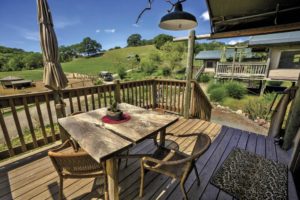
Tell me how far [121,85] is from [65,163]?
2.39m

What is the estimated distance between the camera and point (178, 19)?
1715mm

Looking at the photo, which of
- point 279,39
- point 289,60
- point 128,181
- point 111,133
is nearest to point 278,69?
point 289,60

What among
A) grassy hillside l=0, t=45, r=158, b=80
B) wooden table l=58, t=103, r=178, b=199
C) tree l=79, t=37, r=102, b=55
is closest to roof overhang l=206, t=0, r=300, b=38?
wooden table l=58, t=103, r=178, b=199

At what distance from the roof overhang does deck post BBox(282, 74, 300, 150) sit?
1094mm

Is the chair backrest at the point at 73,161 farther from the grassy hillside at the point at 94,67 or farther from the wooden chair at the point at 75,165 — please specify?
the grassy hillside at the point at 94,67

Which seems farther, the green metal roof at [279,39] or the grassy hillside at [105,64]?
the grassy hillside at [105,64]

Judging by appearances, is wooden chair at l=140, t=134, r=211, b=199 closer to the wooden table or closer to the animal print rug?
the wooden table

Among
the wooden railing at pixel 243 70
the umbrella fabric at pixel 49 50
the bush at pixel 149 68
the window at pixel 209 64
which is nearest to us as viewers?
the umbrella fabric at pixel 49 50

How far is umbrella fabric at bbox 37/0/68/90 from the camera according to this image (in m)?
1.96

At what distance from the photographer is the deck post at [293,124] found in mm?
2309

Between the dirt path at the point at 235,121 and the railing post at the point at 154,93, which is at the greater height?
the railing post at the point at 154,93

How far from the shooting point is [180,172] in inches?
58.9

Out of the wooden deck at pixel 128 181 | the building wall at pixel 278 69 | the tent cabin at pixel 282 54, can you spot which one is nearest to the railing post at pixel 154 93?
the wooden deck at pixel 128 181

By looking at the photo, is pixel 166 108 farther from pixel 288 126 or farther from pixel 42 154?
pixel 42 154
